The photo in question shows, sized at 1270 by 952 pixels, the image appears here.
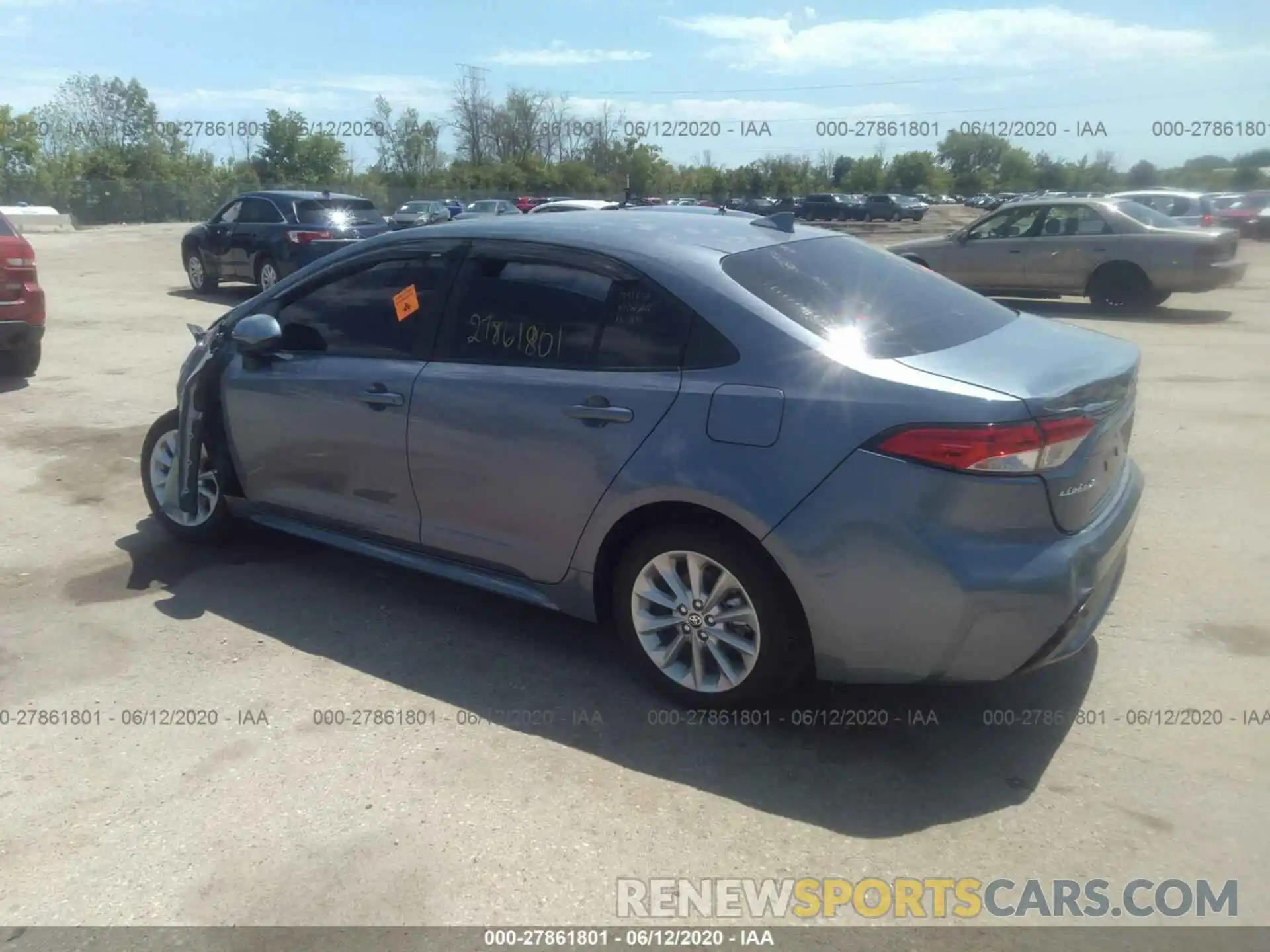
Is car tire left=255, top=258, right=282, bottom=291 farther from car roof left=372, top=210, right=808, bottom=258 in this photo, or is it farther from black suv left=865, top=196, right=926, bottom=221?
black suv left=865, top=196, right=926, bottom=221

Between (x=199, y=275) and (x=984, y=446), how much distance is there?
16451 mm

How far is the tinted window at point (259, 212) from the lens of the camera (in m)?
15.8

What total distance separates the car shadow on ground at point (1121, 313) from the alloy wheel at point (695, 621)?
1120 cm

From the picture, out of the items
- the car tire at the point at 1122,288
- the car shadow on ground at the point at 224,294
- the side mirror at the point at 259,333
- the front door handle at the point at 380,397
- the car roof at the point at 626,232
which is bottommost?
the car shadow on ground at the point at 224,294

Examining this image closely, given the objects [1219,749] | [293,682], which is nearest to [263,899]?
[293,682]

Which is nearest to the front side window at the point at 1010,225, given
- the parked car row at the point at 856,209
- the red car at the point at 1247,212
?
the red car at the point at 1247,212

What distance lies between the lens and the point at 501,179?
195ft

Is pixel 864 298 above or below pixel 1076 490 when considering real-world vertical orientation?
above

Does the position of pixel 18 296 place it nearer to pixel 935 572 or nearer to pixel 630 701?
pixel 630 701

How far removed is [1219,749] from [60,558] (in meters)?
5.20

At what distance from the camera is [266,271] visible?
625 inches

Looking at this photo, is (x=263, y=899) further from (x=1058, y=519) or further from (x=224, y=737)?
(x=1058, y=519)

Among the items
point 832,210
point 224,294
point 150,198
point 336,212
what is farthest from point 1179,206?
point 150,198

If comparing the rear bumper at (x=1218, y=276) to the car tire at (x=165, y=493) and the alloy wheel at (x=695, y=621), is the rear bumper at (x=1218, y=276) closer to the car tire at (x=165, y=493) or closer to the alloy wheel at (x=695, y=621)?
the alloy wheel at (x=695, y=621)
